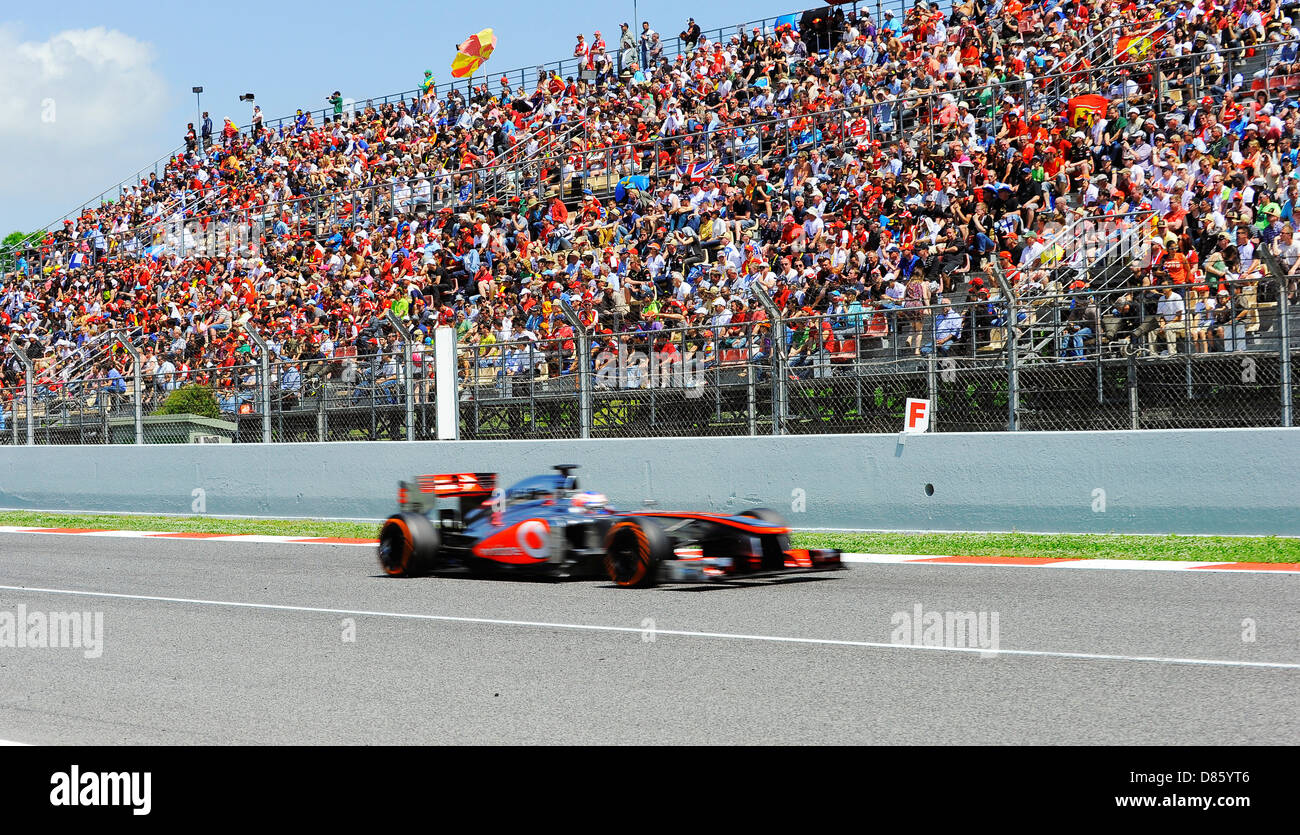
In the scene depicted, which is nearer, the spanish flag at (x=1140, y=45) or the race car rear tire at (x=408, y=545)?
the race car rear tire at (x=408, y=545)

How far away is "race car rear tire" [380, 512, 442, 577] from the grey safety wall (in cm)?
166

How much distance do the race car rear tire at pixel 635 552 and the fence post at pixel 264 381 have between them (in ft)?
26.8

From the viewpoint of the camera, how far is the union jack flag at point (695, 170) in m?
22.5

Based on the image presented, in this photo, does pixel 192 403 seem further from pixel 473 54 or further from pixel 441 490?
pixel 473 54

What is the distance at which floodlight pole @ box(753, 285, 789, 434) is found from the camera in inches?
553

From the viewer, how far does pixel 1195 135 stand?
56.2ft

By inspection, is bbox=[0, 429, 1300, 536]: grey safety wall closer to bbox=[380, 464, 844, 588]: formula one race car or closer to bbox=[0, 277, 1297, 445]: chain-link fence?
bbox=[0, 277, 1297, 445]: chain-link fence

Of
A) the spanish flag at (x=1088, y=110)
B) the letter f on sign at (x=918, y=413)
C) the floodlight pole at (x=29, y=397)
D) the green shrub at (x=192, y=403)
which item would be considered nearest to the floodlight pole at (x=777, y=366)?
the letter f on sign at (x=918, y=413)

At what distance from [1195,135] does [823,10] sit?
9.43m

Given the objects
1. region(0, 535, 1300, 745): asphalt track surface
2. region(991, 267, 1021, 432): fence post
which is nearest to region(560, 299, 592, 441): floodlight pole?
region(991, 267, 1021, 432): fence post

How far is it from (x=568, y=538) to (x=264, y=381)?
819cm

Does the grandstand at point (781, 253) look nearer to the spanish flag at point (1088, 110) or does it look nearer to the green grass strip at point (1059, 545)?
the spanish flag at point (1088, 110)

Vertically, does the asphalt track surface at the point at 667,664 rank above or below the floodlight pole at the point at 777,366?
below
